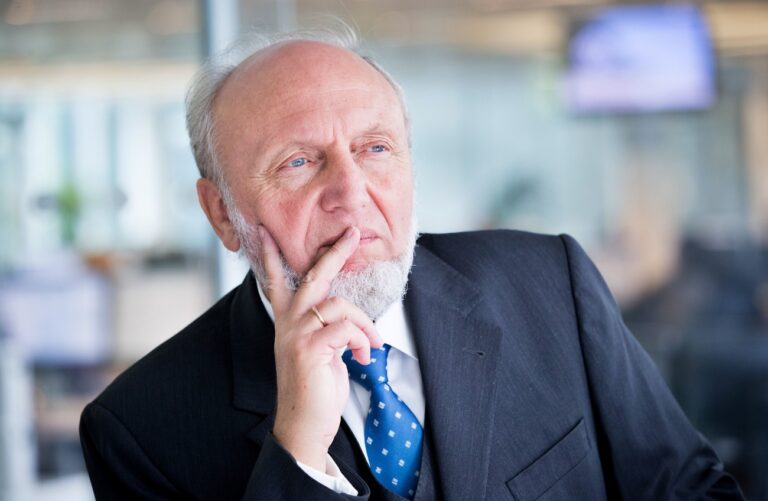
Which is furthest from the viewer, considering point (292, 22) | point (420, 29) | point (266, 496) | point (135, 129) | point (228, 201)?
point (420, 29)

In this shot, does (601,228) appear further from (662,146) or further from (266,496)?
(266,496)

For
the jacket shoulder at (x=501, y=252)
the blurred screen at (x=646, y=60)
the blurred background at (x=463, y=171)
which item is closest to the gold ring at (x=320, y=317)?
the jacket shoulder at (x=501, y=252)

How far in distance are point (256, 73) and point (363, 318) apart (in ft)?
1.52

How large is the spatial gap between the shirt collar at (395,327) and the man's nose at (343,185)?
0.21 m

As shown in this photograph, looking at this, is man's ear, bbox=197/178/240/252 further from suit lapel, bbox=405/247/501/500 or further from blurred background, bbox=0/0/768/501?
blurred background, bbox=0/0/768/501

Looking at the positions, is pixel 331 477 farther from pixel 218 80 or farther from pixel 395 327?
pixel 218 80

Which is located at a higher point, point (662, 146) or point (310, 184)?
point (310, 184)

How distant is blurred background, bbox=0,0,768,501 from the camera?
5195mm

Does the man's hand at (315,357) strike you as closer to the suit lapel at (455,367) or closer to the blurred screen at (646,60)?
the suit lapel at (455,367)

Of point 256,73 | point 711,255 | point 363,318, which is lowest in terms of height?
point 711,255

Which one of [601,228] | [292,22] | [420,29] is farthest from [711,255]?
[292,22]

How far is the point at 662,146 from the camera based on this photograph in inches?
266

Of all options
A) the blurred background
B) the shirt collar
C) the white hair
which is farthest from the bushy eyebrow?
the blurred background

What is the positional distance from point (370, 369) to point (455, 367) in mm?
144
